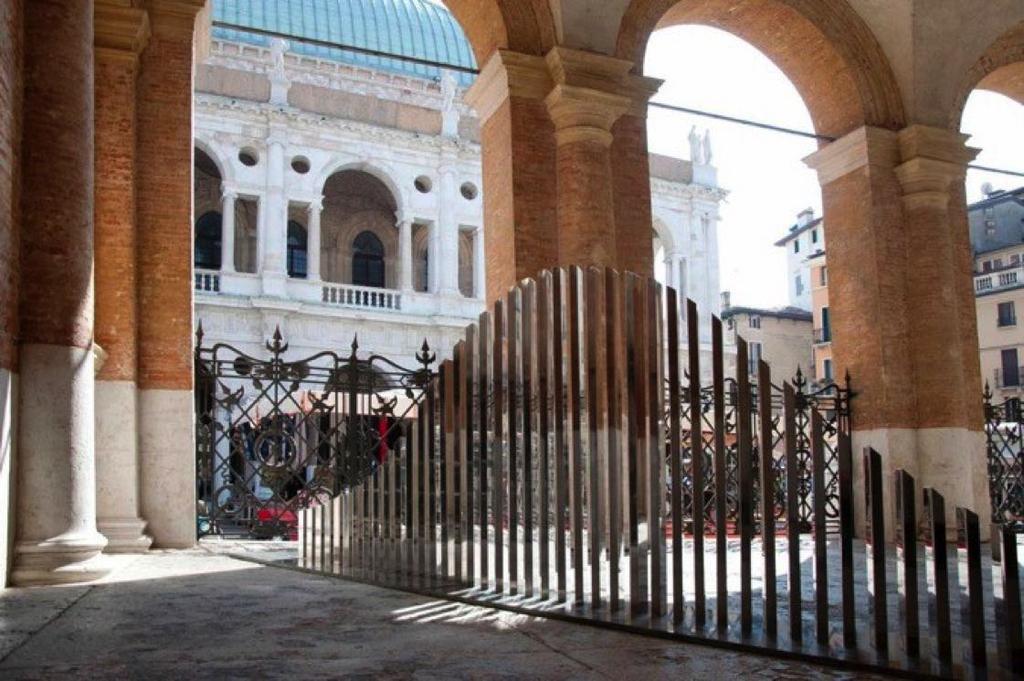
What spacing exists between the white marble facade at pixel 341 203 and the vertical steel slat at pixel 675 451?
23636 millimetres

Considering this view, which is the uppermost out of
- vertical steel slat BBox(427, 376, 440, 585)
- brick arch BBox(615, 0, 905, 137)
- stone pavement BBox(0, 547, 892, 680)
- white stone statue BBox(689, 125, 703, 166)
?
white stone statue BBox(689, 125, 703, 166)

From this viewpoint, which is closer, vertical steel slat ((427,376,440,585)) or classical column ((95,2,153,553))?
vertical steel slat ((427,376,440,585))

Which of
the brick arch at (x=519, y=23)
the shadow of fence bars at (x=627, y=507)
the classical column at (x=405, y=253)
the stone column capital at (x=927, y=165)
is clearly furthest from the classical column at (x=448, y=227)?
the shadow of fence bars at (x=627, y=507)

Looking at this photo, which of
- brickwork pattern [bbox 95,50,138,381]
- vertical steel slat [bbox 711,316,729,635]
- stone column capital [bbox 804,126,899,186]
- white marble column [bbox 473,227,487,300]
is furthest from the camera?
white marble column [bbox 473,227,487,300]

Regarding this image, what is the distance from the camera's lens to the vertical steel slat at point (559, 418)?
564 centimetres

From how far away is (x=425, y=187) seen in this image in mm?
32938

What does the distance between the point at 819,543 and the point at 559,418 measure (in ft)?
5.60

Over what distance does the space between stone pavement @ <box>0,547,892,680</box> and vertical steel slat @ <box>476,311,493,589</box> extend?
0.55 meters

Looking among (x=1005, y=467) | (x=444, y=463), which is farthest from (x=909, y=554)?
(x=1005, y=467)

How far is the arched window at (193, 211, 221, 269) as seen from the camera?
31.9 meters

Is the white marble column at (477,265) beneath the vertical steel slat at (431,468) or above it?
above

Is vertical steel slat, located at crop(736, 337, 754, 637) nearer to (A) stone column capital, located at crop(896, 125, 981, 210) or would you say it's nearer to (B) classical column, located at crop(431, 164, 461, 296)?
(A) stone column capital, located at crop(896, 125, 981, 210)

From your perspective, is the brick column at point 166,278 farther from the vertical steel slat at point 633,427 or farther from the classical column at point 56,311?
the vertical steel slat at point 633,427

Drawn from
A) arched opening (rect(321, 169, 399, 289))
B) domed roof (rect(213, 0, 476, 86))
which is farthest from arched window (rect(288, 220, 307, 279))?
domed roof (rect(213, 0, 476, 86))
